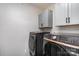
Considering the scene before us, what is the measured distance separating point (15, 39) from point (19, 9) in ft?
1.07

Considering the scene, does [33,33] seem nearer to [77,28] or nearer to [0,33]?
[0,33]

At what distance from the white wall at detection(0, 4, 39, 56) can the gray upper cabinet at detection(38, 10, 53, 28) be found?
0.05 m

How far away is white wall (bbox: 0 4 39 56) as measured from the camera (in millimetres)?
1352

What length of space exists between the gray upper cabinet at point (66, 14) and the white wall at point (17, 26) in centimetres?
28

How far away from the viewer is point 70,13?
1.41 m

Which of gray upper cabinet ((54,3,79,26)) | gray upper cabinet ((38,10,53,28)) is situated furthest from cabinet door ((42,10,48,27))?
gray upper cabinet ((54,3,79,26))

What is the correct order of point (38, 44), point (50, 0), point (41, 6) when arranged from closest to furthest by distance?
point (50, 0) → point (41, 6) → point (38, 44)

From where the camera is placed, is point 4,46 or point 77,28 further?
point 77,28

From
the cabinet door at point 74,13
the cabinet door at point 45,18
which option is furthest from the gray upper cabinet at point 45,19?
the cabinet door at point 74,13

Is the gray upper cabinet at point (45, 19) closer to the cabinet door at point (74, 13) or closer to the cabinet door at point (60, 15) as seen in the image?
the cabinet door at point (60, 15)

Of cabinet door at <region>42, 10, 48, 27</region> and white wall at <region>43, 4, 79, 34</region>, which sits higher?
cabinet door at <region>42, 10, 48, 27</region>

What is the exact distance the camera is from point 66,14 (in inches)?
57.9

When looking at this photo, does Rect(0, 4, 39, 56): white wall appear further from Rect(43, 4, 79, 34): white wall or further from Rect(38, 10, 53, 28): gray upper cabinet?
Rect(43, 4, 79, 34): white wall

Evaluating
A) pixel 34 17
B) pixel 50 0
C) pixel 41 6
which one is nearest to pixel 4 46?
pixel 34 17
